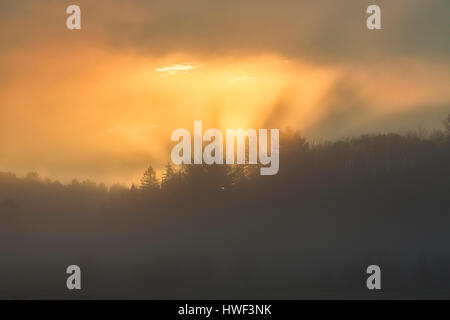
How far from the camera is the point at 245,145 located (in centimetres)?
9712

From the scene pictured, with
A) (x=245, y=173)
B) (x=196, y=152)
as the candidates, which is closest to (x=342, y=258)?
(x=245, y=173)

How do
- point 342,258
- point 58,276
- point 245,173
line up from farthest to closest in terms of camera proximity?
point 245,173, point 342,258, point 58,276

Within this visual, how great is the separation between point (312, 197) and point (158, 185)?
23.1 m

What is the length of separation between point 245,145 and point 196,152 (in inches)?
342
